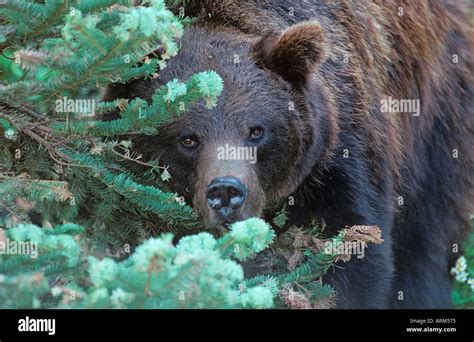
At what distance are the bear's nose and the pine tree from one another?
6.7 inches

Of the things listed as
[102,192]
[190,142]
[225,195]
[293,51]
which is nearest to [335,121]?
[293,51]

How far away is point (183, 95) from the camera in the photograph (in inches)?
148

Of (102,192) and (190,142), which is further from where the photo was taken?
(190,142)

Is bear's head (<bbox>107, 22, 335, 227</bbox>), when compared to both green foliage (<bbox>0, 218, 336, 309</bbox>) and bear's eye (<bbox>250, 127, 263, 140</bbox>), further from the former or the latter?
green foliage (<bbox>0, 218, 336, 309</bbox>)

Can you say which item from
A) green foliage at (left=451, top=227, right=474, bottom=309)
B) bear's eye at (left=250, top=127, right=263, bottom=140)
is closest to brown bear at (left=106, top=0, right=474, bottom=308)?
bear's eye at (left=250, top=127, right=263, bottom=140)

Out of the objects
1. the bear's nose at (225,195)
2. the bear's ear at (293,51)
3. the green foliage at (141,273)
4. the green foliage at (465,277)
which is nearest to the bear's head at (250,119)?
the bear's ear at (293,51)

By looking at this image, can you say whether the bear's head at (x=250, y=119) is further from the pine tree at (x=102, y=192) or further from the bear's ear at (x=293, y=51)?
the pine tree at (x=102, y=192)

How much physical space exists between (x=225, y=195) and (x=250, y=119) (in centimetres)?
57

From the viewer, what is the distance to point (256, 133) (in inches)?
185

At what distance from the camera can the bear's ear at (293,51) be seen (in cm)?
462

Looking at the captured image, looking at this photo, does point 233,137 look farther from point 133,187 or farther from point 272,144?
point 133,187

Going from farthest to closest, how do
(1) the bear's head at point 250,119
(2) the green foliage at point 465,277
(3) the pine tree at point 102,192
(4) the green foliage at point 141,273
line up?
1. (2) the green foliage at point 465,277
2. (1) the bear's head at point 250,119
3. (3) the pine tree at point 102,192
4. (4) the green foliage at point 141,273

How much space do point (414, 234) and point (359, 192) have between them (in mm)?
1409

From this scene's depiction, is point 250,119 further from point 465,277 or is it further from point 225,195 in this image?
point 465,277
